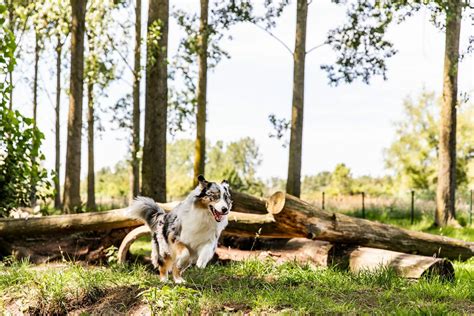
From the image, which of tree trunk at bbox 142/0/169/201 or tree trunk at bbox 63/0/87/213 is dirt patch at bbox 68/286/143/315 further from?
tree trunk at bbox 63/0/87/213

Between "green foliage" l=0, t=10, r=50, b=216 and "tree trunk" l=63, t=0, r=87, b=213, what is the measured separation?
15.6ft

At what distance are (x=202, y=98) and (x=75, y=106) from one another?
5533mm

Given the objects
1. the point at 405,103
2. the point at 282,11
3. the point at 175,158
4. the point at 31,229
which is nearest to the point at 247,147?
the point at 175,158

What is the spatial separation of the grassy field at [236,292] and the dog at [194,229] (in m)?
0.38

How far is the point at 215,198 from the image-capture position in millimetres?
7156

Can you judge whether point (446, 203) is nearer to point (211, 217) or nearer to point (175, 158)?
point (211, 217)

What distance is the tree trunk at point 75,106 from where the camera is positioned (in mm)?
18109

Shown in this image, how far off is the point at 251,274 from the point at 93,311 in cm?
272

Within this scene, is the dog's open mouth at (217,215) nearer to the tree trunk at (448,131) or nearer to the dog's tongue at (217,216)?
the dog's tongue at (217,216)

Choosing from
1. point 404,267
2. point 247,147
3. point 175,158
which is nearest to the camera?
point 404,267

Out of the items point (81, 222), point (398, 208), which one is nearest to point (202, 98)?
point (398, 208)

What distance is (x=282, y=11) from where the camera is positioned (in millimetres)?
21719

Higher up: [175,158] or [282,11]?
[282,11]

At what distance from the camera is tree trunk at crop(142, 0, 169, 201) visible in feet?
49.9
